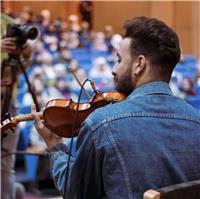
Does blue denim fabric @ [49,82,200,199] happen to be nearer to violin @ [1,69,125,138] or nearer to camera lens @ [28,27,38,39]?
violin @ [1,69,125,138]

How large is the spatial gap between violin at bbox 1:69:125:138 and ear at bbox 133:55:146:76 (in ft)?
0.74

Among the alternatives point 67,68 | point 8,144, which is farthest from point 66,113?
point 67,68

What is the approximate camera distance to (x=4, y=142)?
2.53 meters

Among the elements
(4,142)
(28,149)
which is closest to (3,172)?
(4,142)

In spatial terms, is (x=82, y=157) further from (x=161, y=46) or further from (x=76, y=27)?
(x=76, y=27)

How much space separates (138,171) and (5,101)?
1.42 m

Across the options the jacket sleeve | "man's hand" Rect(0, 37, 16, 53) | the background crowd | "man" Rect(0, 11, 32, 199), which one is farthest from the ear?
the background crowd

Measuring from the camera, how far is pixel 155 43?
118 centimetres

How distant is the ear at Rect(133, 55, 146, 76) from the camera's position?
1.20m

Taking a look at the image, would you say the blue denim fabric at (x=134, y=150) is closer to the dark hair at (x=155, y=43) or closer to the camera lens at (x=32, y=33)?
the dark hair at (x=155, y=43)

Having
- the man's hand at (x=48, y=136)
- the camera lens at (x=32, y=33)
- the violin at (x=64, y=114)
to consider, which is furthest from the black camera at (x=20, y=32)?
the man's hand at (x=48, y=136)

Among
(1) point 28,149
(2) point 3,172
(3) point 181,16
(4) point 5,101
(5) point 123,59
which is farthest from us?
(3) point 181,16

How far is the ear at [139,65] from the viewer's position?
1.20 meters

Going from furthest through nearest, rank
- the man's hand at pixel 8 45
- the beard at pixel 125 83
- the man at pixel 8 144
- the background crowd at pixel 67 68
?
1. the background crowd at pixel 67 68
2. the man at pixel 8 144
3. the man's hand at pixel 8 45
4. the beard at pixel 125 83
